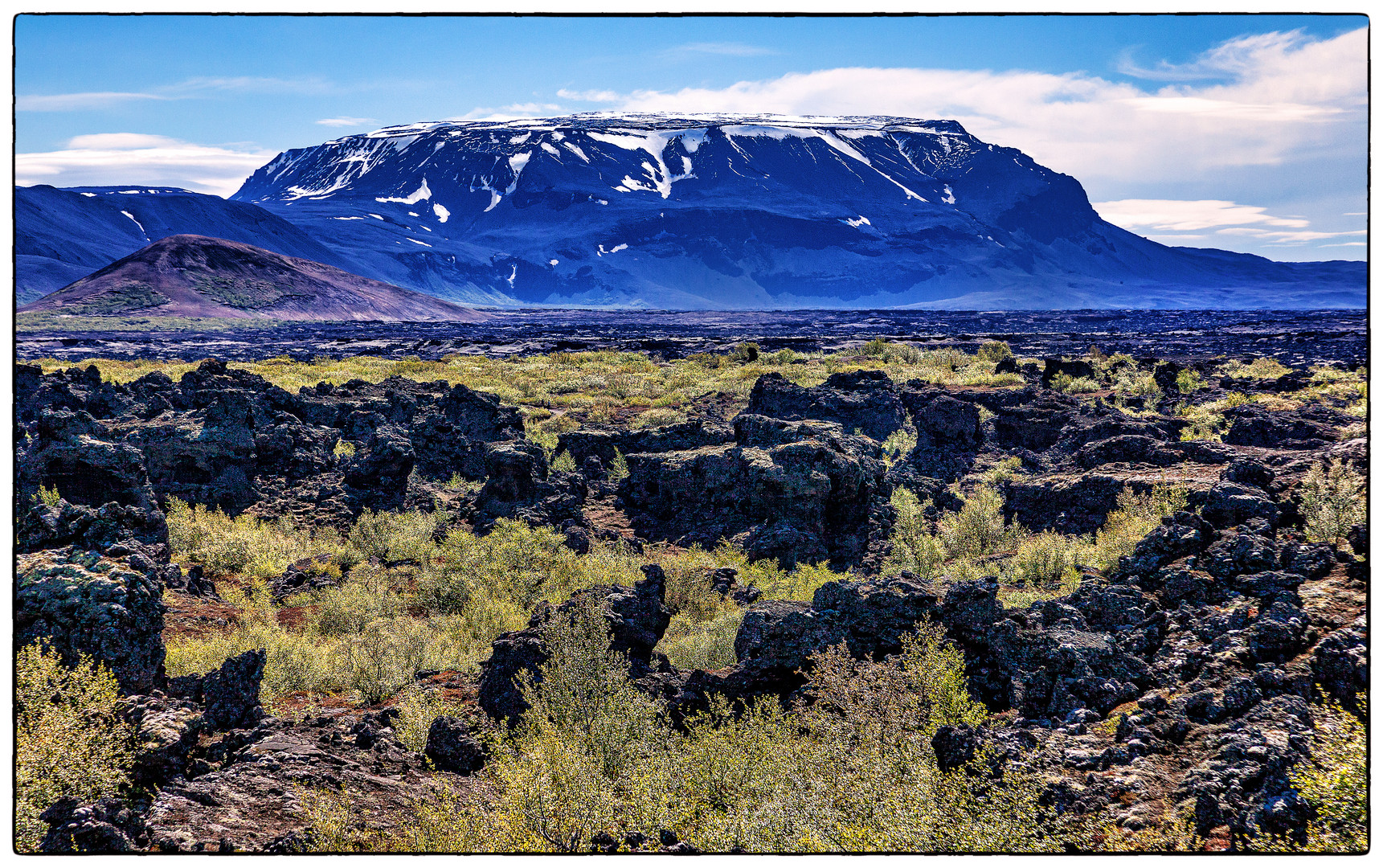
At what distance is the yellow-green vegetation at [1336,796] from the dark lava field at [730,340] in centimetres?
3375

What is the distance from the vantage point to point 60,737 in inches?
202

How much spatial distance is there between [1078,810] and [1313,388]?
2574cm

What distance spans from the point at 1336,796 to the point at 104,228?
8839 inches

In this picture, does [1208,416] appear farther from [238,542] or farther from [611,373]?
[611,373]

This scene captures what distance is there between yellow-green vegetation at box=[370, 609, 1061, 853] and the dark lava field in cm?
3455

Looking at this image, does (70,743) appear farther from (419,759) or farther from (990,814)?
(990,814)

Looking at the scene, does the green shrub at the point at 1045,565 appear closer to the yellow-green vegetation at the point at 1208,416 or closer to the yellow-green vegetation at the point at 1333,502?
the yellow-green vegetation at the point at 1333,502

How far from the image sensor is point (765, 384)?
19.9 meters

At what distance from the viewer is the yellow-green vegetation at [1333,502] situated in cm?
708

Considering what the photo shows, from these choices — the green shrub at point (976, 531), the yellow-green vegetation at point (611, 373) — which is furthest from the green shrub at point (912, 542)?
the yellow-green vegetation at point (611, 373)

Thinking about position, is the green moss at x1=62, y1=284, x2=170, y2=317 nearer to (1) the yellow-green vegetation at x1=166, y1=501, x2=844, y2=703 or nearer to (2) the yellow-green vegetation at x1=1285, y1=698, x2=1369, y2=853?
(1) the yellow-green vegetation at x1=166, y1=501, x2=844, y2=703

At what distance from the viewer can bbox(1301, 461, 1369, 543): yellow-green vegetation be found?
23.2 ft

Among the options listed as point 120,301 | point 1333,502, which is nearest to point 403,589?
point 1333,502

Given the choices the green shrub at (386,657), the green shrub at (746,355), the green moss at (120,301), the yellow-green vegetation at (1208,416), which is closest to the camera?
the green shrub at (386,657)
